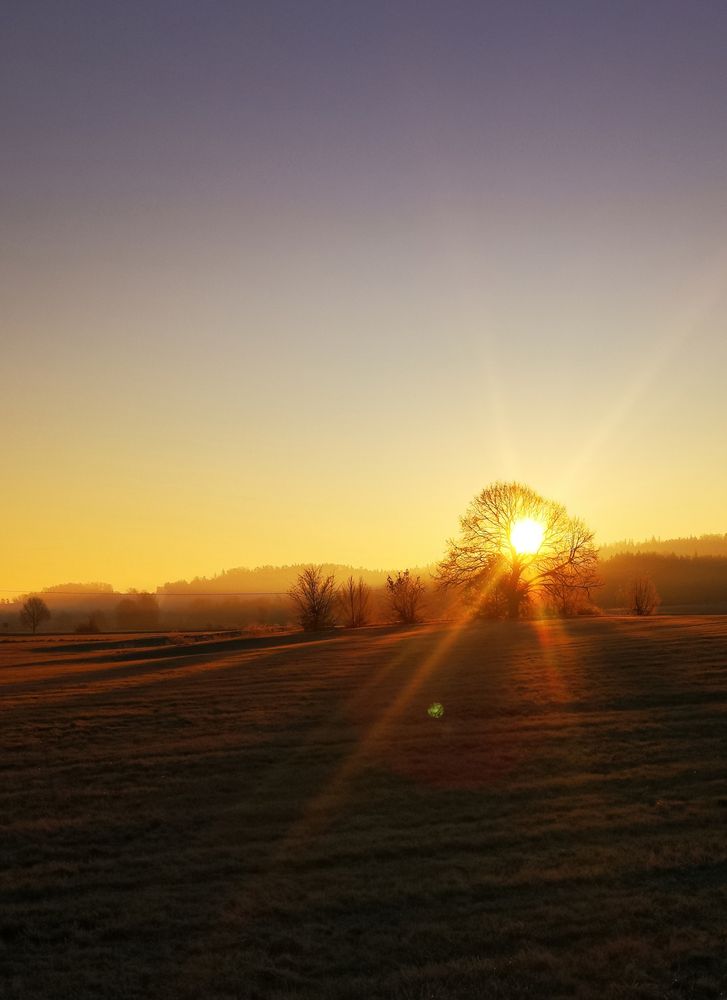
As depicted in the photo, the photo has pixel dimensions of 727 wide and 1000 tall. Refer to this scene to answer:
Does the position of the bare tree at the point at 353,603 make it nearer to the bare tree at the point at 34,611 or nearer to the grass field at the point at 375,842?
the grass field at the point at 375,842

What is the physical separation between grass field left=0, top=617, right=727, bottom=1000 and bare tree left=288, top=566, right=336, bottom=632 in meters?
48.3

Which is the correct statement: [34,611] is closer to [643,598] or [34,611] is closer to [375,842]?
[643,598]

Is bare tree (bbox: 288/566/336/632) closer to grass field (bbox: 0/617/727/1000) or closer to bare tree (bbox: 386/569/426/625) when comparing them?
bare tree (bbox: 386/569/426/625)

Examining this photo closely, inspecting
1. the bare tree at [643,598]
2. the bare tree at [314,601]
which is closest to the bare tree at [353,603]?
the bare tree at [314,601]

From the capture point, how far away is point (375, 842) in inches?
542

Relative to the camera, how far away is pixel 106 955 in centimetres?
994

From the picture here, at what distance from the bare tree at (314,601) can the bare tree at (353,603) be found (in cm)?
390

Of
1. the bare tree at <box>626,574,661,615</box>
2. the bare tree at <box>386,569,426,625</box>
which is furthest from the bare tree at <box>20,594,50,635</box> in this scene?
the bare tree at <box>626,574,661,615</box>

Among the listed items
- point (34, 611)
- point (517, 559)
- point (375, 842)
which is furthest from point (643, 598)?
point (34, 611)

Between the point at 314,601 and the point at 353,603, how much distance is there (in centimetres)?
864

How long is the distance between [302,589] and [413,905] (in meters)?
66.7

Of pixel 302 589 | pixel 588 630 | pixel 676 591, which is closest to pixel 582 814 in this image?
pixel 588 630

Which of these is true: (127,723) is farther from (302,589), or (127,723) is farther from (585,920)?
(302,589)

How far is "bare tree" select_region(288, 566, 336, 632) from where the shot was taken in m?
77.7
